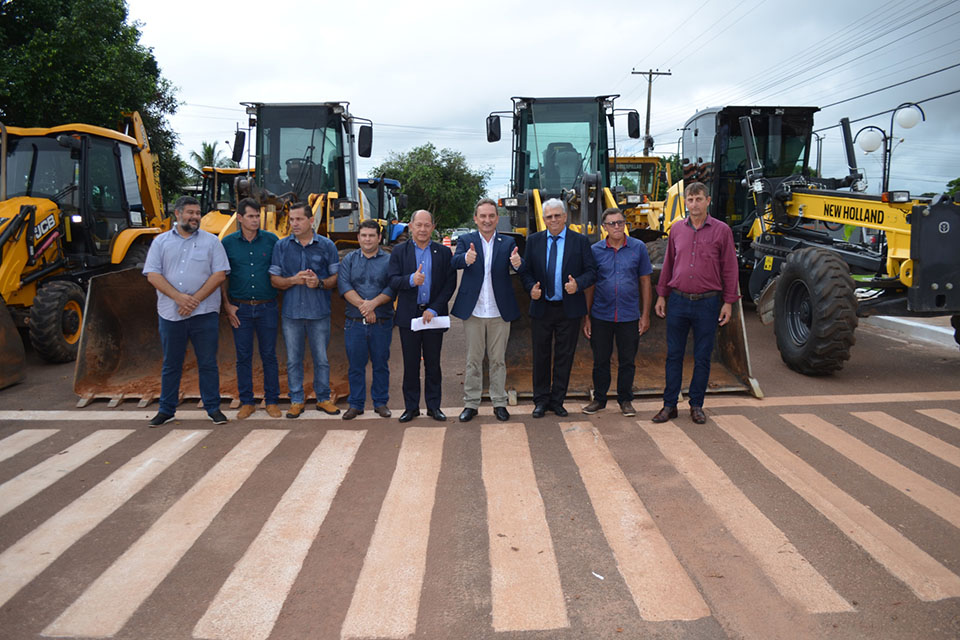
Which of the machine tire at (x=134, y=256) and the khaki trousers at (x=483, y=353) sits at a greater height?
the machine tire at (x=134, y=256)

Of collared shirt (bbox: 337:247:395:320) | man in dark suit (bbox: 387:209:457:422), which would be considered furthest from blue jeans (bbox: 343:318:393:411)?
man in dark suit (bbox: 387:209:457:422)

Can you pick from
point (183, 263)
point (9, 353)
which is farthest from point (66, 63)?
point (183, 263)

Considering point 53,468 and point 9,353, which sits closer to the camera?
point 53,468

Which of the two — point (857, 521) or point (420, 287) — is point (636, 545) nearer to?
point (857, 521)

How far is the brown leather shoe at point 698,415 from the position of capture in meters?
5.76

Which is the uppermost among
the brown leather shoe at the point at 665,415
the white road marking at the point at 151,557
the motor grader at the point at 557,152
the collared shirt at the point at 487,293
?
the motor grader at the point at 557,152

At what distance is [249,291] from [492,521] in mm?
3178

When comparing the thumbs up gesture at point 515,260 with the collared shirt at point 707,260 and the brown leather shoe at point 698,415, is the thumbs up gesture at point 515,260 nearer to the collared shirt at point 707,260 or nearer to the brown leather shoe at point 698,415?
the collared shirt at point 707,260

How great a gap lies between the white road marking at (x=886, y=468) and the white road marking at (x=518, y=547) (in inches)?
94.2

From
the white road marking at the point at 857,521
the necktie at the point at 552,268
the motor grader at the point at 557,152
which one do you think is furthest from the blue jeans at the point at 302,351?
the motor grader at the point at 557,152

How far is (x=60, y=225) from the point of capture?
8.51 metres

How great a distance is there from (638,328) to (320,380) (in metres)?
2.96

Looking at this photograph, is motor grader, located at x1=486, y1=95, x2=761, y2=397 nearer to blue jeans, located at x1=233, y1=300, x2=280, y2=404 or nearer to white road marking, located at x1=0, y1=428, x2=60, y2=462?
blue jeans, located at x1=233, y1=300, x2=280, y2=404

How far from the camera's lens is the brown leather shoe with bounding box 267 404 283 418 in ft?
20.0
